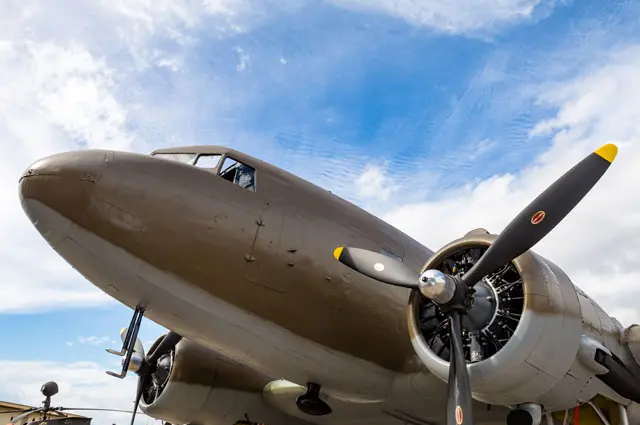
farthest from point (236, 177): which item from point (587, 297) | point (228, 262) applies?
point (587, 297)

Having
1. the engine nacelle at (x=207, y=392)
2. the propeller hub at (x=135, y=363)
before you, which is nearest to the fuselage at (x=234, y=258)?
the engine nacelle at (x=207, y=392)

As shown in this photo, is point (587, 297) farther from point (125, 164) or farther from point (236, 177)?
point (125, 164)

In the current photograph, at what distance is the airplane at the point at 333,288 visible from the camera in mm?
5992

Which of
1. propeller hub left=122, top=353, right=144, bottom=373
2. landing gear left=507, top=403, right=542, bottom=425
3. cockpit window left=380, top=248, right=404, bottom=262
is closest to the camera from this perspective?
landing gear left=507, top=403, right=542, bottom=425

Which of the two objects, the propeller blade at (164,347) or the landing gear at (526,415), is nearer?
the landing gear at (526,415)

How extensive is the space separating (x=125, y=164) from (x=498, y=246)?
412 cm

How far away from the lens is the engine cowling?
5.97 m

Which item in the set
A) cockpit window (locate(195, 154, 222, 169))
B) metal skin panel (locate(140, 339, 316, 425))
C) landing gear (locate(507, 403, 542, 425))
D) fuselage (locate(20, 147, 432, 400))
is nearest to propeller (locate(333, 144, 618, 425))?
landing gear (locate(507, 403, 542, 425))

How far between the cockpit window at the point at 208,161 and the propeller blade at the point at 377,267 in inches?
72.7

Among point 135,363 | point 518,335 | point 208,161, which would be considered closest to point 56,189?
point 208,161

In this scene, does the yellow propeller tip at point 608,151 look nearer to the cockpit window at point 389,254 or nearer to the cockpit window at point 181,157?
the cockpit window at point 389,254

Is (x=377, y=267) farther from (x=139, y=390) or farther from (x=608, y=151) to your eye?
(x=139, y=390)

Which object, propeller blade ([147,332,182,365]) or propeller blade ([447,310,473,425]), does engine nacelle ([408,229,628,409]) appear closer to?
propeller blade ([447,310,473,425])

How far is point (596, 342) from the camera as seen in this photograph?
6.62 meters
